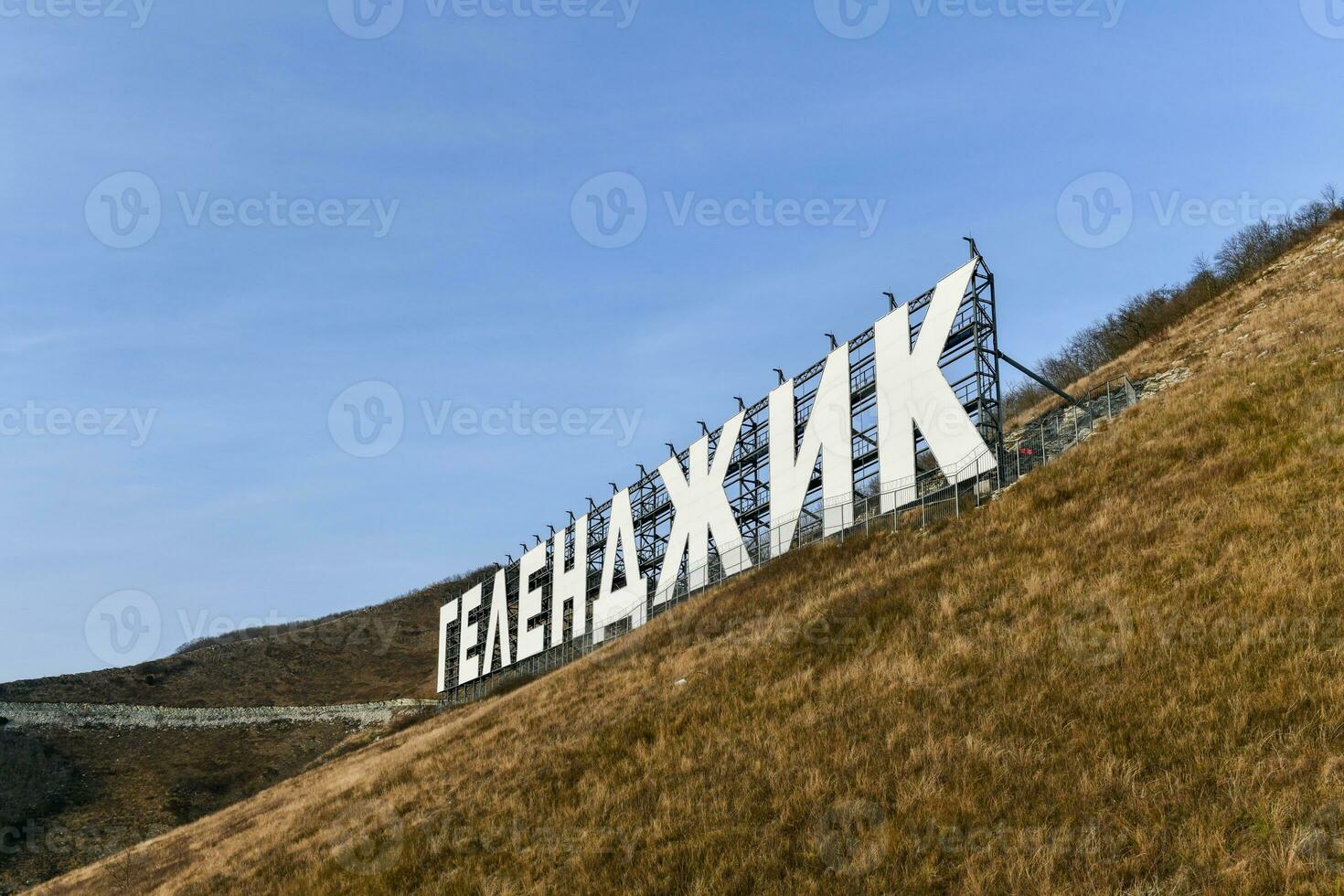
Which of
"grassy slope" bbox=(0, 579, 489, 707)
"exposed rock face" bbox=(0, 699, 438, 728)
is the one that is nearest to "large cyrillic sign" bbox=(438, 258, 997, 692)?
"exposed rock face" bbox=(0, 699, 438, 728)

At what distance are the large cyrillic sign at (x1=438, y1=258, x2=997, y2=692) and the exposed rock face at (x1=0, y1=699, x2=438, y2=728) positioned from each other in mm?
9164

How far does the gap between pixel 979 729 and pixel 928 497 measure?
596 inches

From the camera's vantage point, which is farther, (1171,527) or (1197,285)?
(1197,285)

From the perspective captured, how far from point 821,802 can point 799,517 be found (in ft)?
65.8

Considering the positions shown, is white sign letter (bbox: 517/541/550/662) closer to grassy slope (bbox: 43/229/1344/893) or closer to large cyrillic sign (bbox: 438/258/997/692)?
large cyrillic sign (bbox: 438/258/997/692)

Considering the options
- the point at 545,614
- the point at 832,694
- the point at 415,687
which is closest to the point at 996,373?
the point at 832,694

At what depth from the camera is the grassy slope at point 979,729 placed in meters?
10.2

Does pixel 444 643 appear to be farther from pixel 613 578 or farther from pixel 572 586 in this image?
pixel 613 578

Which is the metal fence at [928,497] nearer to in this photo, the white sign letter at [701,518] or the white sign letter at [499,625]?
the white sign letter at [701,518]

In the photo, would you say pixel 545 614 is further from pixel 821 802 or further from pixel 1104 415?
pixel 821 802

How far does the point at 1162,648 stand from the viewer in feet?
44.8

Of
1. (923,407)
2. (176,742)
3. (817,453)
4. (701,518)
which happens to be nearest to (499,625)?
(176,742)

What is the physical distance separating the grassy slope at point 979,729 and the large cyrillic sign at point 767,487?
3.60 meters

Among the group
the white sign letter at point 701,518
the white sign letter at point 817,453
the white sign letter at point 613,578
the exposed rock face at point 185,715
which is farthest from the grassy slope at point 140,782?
the white sign letter at point 817,453
